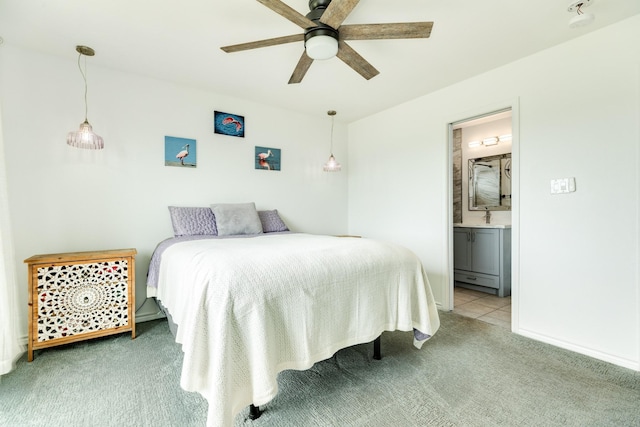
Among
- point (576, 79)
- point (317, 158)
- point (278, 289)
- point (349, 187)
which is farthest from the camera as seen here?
point (349, 187)

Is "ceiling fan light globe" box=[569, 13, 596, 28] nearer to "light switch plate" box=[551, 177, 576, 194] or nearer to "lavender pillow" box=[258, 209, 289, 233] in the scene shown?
"light switch plate" box=[551, 177, 576, 194]

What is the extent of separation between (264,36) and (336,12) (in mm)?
902

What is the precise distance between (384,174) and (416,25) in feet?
7.65

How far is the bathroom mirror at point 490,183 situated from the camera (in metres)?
4.10

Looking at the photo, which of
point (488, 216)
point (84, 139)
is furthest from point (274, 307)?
point (488, 216)

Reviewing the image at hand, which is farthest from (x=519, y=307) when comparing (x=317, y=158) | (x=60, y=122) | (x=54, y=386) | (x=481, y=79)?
(x=60, y=122)

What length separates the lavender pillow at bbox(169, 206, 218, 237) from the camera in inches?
109

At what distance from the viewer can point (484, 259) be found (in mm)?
3795

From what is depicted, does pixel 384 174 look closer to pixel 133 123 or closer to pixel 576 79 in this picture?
pixel 576 79

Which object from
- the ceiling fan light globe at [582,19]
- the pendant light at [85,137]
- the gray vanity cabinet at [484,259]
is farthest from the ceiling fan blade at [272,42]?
the gray vanity cabinet at [484,259]

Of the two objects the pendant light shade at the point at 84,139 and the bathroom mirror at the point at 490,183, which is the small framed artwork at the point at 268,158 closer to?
the pendant light shade at the point at 84,139

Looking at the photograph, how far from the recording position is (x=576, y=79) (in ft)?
7.30

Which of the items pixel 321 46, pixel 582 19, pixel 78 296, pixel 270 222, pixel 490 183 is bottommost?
pixel 78 296

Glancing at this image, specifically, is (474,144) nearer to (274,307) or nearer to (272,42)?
(272,42)
